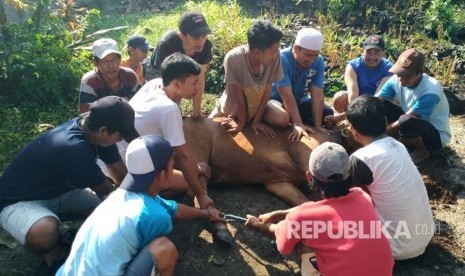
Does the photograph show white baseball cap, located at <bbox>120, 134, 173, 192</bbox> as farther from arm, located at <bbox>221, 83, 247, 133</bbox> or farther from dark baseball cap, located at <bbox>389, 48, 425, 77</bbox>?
dark baseball cap, located at <bbox>389, 48, 425, 77</bbox>

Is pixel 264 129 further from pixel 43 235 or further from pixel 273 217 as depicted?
pixel 43 235

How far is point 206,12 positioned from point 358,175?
19.5 ft

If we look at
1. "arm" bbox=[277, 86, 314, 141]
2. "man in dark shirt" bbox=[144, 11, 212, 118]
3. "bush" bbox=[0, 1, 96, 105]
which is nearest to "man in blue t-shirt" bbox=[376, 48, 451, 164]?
"arm" bbox=[277, 86, 314, 141]

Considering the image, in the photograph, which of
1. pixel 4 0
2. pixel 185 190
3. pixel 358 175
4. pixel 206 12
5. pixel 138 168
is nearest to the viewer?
pixel 138 168

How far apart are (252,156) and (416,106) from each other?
165 cm

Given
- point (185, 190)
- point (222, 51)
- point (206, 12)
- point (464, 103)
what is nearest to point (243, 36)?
point (222, 51)

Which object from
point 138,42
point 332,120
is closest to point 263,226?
point 332,120

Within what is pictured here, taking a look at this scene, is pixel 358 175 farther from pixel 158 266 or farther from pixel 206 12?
pixel 206 12

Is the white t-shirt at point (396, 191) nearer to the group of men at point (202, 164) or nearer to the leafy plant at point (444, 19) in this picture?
the group of men at point (202, 164)

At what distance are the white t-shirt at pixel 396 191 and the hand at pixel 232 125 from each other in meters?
1.57

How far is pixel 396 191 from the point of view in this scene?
3.07 m

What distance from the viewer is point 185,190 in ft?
13.1

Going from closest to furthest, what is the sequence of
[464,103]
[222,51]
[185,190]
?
1. [185,190]
2. [464,103]
3. [222,51]

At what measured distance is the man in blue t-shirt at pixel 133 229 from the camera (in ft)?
7.66
